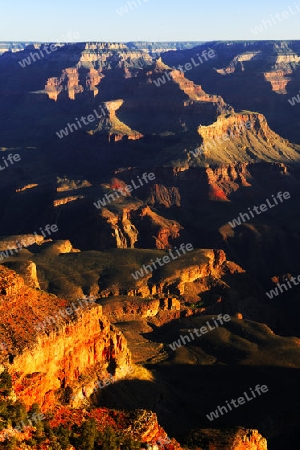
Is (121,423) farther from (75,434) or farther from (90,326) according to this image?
(90,326)

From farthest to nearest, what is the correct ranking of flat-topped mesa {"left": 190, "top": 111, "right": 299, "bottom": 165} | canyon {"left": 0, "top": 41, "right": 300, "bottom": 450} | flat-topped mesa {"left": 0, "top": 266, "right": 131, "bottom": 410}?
flat-topped mesa {"left": 190, "top": 111, "right": 299, "bottom": 165}, canyon {"left": 0, "top": 41, "right": 300, "bottom": 450}, flat-topped mesa {"left": 0, "top": 266, "right": 131, "bottom": 410}

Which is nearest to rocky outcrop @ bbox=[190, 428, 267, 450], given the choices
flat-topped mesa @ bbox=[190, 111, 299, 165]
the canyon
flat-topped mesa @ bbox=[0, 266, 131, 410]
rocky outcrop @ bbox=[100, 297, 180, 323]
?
the canyon

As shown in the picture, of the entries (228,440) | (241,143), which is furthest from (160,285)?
(241,143)

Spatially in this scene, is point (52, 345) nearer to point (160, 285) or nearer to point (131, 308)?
point (131, 308)

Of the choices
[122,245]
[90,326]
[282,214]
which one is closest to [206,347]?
[90,326]

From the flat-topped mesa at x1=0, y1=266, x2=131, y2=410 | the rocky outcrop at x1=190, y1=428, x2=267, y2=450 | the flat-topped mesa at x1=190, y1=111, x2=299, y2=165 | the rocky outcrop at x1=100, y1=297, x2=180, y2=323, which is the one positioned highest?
the flat-topped mesa at x1=190, y1=111, x2=299, y2=165

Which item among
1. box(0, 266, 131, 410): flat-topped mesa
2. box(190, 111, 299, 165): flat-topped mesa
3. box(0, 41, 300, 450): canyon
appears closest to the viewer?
box(0, 266, 131, 410): flat-topped mesa

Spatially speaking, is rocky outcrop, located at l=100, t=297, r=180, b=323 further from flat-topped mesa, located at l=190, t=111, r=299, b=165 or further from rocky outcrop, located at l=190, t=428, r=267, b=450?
flat-topped mesa, located at l=190, t=111, r=299, b=165

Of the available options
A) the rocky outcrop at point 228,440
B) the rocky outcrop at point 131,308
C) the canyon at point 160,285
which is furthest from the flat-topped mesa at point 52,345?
the rocky outcrop at point 131,308
